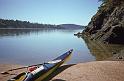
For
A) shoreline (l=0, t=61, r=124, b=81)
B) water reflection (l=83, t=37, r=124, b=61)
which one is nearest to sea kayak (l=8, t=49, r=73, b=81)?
shoreline (l=0, t=61, r=124, b=81)

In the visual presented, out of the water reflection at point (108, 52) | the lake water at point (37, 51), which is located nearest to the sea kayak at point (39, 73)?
the lake water at point (37, 51)

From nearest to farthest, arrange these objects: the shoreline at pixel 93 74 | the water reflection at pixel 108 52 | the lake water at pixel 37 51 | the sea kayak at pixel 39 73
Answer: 1. the sea kayak at pixel 39 73
2. the shoreline at pixel 93 74
3. the water reflection at pixel 108 52
4. the lake water at pixel 37 51

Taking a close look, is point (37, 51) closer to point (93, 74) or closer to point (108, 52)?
point (108, 52)

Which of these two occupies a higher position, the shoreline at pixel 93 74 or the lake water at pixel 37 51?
the shoreline at pixel 93 74

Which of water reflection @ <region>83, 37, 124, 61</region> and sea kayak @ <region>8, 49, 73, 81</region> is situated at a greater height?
sea kayak @ <region>8, 49, 73, 81</region>

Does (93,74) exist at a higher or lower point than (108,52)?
higher

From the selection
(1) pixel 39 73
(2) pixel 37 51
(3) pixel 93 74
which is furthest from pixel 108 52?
(1) pixel 39 73

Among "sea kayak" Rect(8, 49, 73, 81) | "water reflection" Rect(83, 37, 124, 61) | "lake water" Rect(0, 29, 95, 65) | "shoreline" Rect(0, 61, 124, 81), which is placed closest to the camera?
"sea kayak" Rect(8, 49, 73, 81)

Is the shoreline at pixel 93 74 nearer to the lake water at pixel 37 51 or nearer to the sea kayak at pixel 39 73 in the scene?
the sea kayak at pixel 39 73

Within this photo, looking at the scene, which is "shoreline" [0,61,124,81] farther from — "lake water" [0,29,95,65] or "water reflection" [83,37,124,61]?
"lake water" [0,29,95,65]

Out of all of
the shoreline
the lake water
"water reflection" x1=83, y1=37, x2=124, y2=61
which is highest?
the shoreline

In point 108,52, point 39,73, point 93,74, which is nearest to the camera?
point 39,73

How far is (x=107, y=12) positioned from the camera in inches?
2803

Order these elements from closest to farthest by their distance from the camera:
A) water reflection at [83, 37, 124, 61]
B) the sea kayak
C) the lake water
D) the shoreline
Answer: the sea kayak, the shoreline, water reflection at [83, 37, 124, 61], the lake water
